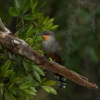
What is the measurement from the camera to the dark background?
5645mm

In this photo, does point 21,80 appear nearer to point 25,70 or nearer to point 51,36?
point 25,70

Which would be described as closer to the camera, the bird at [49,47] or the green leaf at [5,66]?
the green leaf at [5,66]

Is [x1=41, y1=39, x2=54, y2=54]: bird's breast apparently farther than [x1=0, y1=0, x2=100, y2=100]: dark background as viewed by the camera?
No

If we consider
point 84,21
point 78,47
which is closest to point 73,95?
point 78,47

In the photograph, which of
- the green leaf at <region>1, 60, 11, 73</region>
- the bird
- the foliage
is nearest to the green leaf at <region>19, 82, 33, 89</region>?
the foliage

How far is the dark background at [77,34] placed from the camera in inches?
222

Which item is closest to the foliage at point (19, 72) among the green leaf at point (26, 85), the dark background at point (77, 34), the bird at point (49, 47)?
the green leaf at point (26, 85)

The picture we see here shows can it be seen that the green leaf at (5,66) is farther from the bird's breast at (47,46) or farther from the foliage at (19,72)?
the bird's breast at (47,46)

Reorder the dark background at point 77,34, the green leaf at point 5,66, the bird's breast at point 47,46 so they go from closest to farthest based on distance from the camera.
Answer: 1. the green leaf at point 5,66
2. the bird's breast at point 47,46
3. the dark background at point 77,34

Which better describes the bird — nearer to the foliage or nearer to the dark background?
the foliage

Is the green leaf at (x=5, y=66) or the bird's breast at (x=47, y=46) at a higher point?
the green leaf at (x=5, y=66)

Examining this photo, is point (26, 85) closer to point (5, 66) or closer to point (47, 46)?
point (5, 66)

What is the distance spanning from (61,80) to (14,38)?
140 centimetres

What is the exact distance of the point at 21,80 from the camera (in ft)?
9.86
